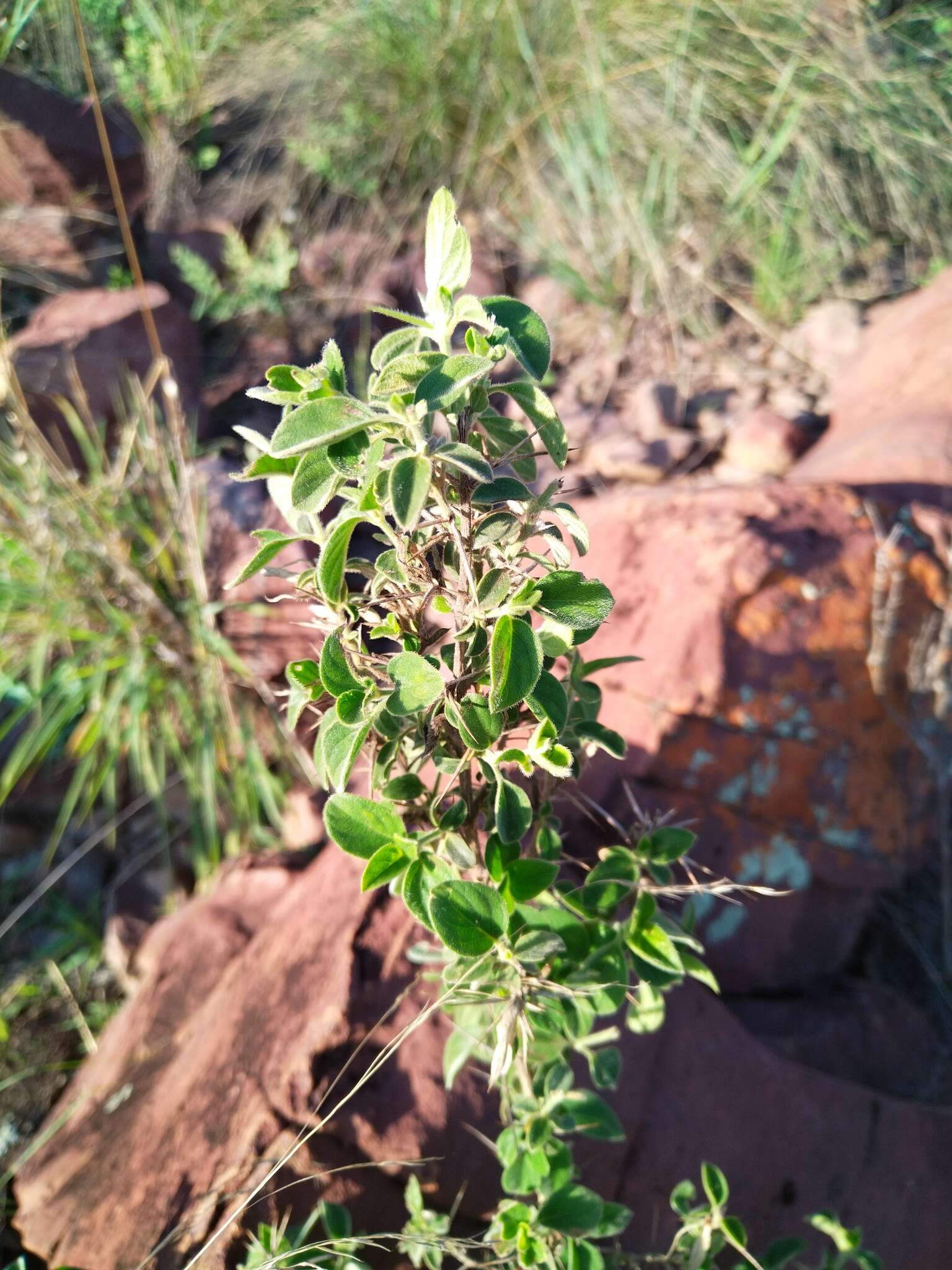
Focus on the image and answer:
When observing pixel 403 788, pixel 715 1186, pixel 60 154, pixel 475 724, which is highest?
pixel 60 154

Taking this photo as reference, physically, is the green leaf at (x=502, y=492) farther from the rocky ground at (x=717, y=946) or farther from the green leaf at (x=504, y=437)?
the rocky ground at (x=717, y=946)

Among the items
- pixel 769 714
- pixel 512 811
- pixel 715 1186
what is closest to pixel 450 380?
pixel 512 811

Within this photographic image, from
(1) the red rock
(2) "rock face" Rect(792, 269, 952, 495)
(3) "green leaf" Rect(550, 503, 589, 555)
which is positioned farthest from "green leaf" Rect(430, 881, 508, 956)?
(1) the red rock

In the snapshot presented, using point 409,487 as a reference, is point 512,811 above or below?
below

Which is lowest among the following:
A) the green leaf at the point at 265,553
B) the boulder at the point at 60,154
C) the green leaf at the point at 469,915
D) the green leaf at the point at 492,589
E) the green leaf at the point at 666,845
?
the green leaf at the point at 666,845

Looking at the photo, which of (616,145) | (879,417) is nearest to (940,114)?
(616,145)

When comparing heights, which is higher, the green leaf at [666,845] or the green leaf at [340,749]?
the green leaf at [340,749]

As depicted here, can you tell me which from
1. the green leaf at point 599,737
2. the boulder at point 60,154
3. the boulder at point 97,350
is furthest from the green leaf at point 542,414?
the boulder at point 60,154

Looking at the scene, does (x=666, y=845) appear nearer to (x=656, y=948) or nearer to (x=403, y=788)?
(x=656, y=948)
